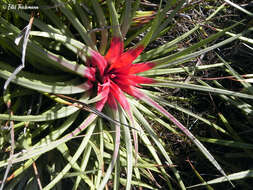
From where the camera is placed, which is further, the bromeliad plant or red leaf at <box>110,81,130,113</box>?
red leaf at <box>110,81,130,113</box>

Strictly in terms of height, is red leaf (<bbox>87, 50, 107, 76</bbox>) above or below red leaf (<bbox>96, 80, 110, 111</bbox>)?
above

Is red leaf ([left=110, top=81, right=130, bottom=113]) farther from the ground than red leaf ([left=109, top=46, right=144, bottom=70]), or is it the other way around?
red leaf ([left=109, top=46, right=144, bottom=70])

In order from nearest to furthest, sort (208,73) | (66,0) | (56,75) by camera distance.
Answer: (66,0) → (56,75) → (208,73)

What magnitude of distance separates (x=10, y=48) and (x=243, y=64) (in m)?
1.18

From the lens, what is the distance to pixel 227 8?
144cm

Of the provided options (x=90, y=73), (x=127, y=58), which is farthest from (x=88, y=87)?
(x=127, y=58)

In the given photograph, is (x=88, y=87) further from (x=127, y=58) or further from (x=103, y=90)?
(x=127, y=58)

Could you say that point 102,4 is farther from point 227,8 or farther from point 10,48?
point 227,8

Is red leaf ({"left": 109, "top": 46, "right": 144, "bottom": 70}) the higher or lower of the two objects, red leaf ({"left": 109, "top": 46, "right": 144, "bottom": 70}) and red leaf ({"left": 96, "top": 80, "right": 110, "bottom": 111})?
the higher

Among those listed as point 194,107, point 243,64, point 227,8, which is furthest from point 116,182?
point 227,8

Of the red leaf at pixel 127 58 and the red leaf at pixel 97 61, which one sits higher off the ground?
the red leaf at pixel 97 61

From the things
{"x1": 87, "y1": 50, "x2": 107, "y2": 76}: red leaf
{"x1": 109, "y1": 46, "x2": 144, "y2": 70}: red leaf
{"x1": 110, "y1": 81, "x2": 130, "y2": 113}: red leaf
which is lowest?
{"x1": 110, "y1": 81, "x2": 130, "y2": 113}: red leaf

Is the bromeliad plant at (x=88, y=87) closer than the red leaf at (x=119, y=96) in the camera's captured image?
Yes

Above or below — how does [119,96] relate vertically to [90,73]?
below
